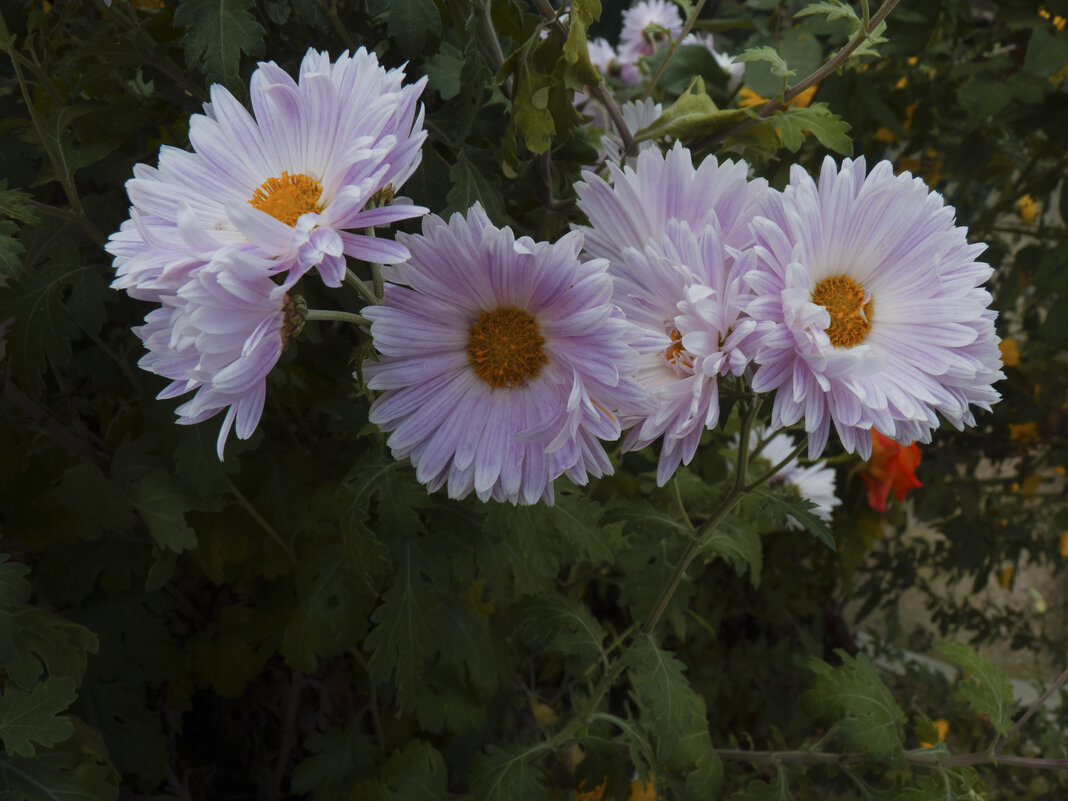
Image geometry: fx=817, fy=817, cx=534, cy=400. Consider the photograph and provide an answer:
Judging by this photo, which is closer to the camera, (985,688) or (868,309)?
(868,309)

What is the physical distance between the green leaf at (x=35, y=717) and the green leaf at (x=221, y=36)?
51cm

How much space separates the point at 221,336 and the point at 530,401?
0.73 ft

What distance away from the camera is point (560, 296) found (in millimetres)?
536

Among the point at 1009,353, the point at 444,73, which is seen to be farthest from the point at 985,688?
the point at 1009,353

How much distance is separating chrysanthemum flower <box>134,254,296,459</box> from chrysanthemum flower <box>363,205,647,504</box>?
73 mm

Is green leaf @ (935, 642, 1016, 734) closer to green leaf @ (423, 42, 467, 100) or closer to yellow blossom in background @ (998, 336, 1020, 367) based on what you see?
green leaf @ (423, 42, 467, 100)

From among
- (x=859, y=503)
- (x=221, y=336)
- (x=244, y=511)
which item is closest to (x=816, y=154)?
(x=859, y=503)

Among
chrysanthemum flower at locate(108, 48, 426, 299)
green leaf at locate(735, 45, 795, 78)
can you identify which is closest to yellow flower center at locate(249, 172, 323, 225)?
chrysanthemum flower at locate(108, 48, 426, 299)

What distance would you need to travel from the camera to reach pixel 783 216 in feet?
1.81

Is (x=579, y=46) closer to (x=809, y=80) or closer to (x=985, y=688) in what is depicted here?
(x=809, y=80)

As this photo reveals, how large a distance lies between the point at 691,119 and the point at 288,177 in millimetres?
330

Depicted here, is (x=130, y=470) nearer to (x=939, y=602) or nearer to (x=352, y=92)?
(x=352, y=92)

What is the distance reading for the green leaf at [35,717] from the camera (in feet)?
2.21

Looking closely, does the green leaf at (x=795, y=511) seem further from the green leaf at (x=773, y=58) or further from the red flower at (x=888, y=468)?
the red flower at (x=888, y=468)
